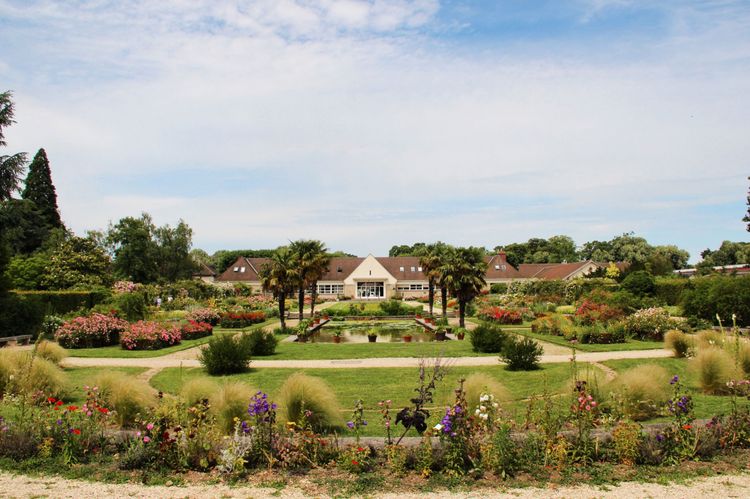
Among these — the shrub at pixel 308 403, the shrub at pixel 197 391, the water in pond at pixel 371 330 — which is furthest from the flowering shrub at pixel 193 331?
the shrub at pixel 308 403

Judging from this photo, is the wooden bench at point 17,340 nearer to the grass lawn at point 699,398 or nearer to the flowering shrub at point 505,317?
the grass lawn at point 699,398

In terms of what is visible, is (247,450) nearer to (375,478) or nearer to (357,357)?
(375,478)

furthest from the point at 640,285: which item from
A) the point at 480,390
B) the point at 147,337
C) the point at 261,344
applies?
the point at 480,390

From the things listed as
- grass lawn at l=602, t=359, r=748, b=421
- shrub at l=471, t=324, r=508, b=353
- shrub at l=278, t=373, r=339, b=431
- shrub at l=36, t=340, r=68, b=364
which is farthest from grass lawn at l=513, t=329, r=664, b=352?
shrub at l=36, t=340, r=68, b=364

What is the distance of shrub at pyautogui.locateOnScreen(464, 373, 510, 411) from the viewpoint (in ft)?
25.0

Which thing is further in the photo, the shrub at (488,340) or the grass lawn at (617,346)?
the grass lawn at (617,346)

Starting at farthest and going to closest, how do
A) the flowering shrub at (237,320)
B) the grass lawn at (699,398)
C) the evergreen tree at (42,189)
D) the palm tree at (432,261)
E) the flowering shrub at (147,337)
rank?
1. the evergreen tree at (42,189)
2. the palm tree at (432,261)
3. the flowering shrub at (237,320)
4. the flowering shrub at (147,337)
5. the grass lawn at (699,398)

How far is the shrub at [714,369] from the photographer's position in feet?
34.1

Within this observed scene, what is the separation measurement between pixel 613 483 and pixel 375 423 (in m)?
3.99

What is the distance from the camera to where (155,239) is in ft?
218

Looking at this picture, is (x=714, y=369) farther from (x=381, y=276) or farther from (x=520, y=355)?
(x=381, y=276)

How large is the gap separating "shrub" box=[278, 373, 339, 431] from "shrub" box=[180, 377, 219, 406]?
40.8 inches

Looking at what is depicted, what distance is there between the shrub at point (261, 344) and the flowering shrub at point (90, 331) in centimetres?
684

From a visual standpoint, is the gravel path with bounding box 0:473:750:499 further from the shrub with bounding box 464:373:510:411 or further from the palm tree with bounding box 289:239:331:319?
the palm tree with bounding box 289:239:331:319
